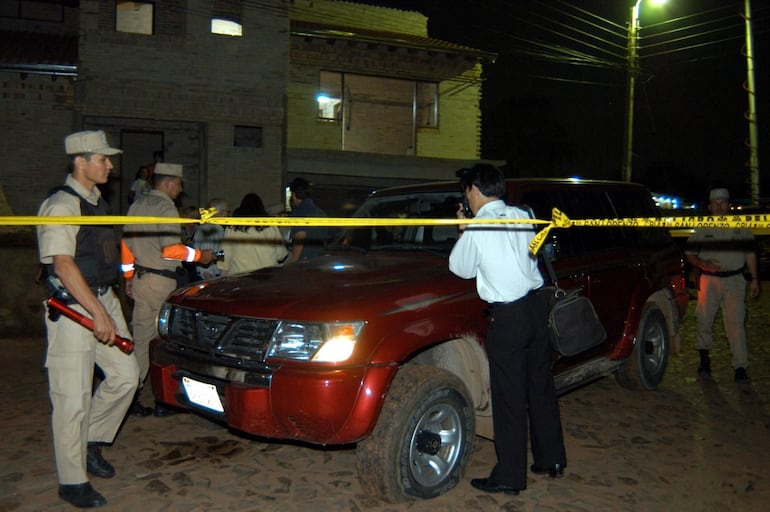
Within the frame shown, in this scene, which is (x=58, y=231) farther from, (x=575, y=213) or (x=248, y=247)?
(x=575, y=213)

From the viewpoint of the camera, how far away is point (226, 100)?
1576 centimetres

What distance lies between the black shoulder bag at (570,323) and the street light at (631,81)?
584 inches

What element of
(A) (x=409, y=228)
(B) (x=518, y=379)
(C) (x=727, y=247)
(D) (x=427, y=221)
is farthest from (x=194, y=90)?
(B) (x=518, y=379)

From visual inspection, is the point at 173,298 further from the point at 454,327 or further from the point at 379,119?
the point at 379,119

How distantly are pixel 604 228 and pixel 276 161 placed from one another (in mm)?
12068

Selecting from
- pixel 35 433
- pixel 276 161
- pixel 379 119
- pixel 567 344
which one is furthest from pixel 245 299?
pixel 379 119

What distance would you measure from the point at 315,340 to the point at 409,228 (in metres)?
A: 1.73

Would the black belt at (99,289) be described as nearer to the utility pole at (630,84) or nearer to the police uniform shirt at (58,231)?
the police uniform shirt at (58,231)

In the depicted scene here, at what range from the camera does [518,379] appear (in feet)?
12.0

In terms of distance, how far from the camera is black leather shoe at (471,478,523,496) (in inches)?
147

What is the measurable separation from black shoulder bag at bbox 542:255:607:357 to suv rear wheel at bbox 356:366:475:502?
2.17ft

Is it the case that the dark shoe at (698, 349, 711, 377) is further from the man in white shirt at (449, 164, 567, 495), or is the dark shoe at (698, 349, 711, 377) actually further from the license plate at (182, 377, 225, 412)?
the license plate at (182, 377, 225, 412)

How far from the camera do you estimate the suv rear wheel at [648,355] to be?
18.8 feet

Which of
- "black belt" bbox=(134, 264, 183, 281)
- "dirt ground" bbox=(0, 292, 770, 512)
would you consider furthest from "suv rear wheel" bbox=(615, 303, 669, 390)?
"black belt" bbox=(134, 264, 183, 281)
